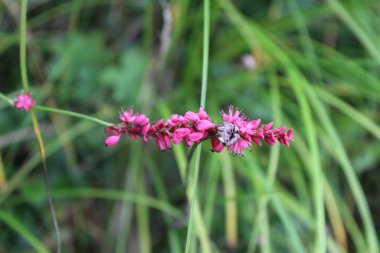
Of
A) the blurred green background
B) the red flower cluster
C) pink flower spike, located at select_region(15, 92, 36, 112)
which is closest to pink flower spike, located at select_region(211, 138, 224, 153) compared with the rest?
the red flower cluster

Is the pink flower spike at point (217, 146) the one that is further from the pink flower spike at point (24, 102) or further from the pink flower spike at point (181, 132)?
the pink flower spike at point (24, 102)

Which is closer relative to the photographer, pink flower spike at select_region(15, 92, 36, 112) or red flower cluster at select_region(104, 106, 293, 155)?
red flower cluster at select_region(104, 106, 293, 155)

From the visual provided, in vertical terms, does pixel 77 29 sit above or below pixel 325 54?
above

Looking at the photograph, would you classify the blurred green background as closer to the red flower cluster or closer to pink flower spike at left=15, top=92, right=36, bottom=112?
pink flower spike at left=15, top=92, right=36, bottom=112

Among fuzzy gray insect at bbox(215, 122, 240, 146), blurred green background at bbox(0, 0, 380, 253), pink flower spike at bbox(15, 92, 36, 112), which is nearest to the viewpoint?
fuzzy gray insect at bbox(215, 122, 240, 146)

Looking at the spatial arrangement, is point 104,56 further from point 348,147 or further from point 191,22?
point 348,147

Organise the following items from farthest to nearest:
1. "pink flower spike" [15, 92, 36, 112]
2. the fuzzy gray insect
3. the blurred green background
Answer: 1. the blurred green background
2. "pink flower spike" [15, 92, 36, 112]
3. the fuzzy gray insect

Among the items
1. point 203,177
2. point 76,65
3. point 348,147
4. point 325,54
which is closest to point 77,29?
point 76,65
